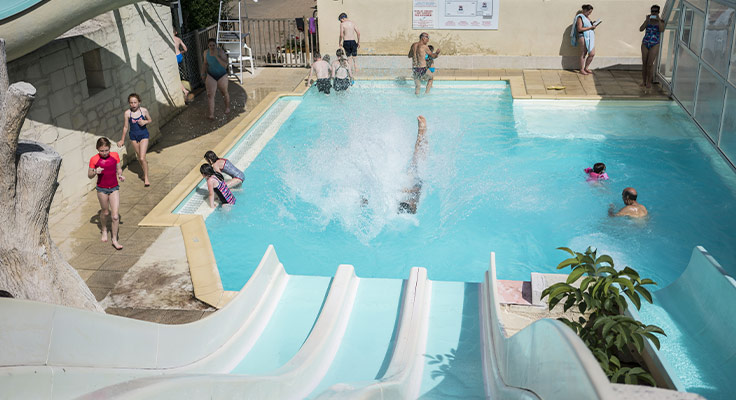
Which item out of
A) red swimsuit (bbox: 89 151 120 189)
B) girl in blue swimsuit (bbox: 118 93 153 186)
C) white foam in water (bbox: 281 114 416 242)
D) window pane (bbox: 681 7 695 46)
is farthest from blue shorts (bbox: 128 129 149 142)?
window pane (bbox: 681 7 695 46)

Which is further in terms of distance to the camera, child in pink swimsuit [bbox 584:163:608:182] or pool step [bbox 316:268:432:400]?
child in pink swimsuit [bbox 584:163:608:182]

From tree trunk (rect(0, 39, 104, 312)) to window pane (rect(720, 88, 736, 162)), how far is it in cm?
891

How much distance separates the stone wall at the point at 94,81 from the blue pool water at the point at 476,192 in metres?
2.36

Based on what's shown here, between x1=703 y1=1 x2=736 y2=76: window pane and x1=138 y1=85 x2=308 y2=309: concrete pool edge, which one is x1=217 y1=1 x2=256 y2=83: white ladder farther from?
x1=703 y1=1 x2=736 y2=76: window pane

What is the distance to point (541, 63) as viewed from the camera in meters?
17.7

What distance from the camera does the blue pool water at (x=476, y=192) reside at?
31.5 feet

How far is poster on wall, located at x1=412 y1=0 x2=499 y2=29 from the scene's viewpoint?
1773 centimetres

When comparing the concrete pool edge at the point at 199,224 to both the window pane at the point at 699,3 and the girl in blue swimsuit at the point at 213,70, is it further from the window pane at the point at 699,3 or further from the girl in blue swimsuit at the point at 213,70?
the window pane at the point at 699,3

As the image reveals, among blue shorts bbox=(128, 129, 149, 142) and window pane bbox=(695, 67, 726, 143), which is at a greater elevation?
window pane bbox=(695, 67, 726, 143)

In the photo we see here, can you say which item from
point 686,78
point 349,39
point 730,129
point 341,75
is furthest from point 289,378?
point 349,39

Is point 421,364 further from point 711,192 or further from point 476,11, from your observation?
point 476,11

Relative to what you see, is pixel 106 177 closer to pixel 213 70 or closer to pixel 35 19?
pixel 35 19

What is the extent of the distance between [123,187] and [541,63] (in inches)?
470

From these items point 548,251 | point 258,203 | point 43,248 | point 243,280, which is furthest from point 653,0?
point 43,248
